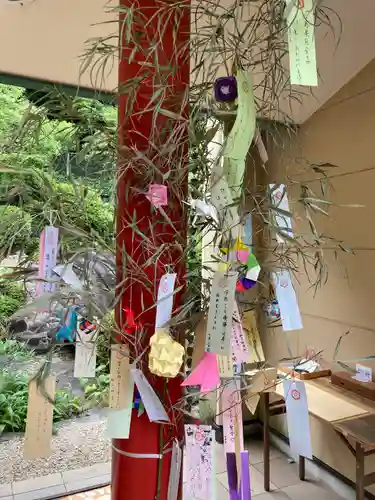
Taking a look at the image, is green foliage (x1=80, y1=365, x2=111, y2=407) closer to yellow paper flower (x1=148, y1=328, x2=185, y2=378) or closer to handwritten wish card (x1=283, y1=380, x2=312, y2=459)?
yellow paper flower (x1=148, y1=328, x2=185, y2=378)

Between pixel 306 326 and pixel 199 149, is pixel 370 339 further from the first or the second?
pixel 199 149

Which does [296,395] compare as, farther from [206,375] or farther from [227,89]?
[227,89]

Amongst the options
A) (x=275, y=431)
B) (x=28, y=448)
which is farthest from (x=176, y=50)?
(x=275, y=431)

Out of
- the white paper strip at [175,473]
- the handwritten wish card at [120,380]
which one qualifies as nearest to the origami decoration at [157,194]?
the handwritten wish card at [120,380]

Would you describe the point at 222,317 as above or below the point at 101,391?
above

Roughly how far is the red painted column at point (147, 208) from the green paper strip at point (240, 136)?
0.15 meters

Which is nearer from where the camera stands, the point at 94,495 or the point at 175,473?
the point at 175,473

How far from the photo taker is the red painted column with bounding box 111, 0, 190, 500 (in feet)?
3.34

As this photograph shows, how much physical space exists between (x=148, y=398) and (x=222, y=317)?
28cm

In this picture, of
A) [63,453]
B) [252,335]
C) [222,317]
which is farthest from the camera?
[63,453]

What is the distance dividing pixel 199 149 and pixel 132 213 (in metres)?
0.23

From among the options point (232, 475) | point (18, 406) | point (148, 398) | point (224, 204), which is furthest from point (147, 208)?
point (18, 406)

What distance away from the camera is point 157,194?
3.19ft

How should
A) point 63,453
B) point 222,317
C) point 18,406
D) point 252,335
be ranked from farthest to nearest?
1. point 18,406
2. point 63,453
3. point 252,335
4. point 222,317
